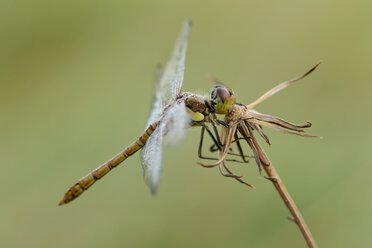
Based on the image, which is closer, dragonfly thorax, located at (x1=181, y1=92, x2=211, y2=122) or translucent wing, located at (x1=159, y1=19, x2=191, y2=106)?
dragonfly thorax, located at (x1=181, y1=92, x2=211, y2=122)

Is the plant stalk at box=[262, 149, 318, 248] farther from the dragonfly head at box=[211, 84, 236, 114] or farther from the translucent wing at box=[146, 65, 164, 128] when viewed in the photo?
the translucent wing at box=[146, 65, 164, 128]

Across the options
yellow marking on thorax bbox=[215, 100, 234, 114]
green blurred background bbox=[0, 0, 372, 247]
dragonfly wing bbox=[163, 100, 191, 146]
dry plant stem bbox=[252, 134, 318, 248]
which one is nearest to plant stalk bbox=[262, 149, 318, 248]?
dry plant stem bbox=[252, 134, 318, 248]

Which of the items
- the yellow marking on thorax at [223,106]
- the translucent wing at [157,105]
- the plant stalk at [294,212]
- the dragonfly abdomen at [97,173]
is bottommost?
the plant stalk at [294,212]

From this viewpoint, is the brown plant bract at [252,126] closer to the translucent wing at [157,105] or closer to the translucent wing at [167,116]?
the translucent wing at [167,116]

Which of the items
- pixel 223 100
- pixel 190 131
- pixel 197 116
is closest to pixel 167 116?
pixel 197 116

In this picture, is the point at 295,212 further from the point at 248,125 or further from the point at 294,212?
the point at 248,125

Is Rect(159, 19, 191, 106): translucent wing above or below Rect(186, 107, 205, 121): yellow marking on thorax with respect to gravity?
above

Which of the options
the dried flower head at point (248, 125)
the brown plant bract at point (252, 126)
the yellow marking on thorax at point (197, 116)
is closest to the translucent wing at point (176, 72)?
the yellow marking on thorax at point (197, 116)
